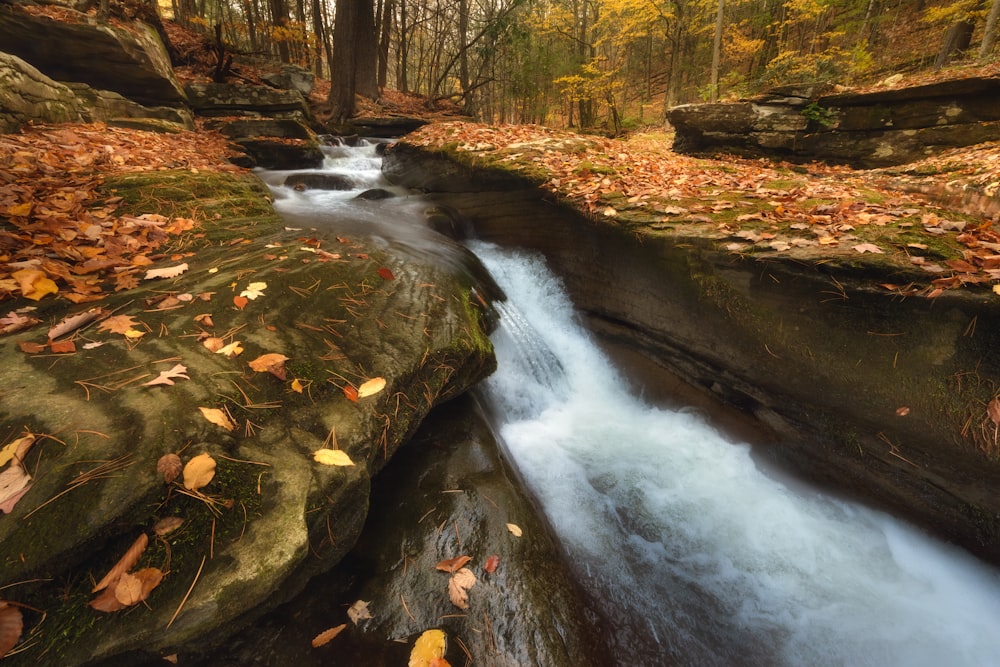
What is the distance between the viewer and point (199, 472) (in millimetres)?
1519

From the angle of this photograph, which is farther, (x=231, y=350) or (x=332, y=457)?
(x=231, y=350)

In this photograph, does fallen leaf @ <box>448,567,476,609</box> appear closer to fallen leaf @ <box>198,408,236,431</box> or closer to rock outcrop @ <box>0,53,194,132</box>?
fallen leaf @ <box>198,408,236,431</box>

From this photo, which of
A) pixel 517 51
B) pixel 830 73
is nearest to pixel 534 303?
pixel 830 73

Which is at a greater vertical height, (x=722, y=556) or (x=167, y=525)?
(x=167, y=525)

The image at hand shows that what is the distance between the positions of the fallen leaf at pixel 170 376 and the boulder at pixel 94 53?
28.8 feet

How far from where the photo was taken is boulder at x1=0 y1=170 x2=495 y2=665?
127cm

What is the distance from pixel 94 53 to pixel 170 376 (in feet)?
29.7

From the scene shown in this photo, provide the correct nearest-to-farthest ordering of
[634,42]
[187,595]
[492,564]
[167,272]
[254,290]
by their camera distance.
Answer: [187,595] < [492,564] < [254,290] < [167,272] < [634,42]

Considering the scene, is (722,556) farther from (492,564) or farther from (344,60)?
(344,60)

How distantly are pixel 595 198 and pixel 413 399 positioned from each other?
3436 mm

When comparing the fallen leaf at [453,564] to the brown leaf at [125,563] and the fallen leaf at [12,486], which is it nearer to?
the brown leaf at [125,563]

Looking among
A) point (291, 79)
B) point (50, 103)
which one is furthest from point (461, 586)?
point (291, 79)

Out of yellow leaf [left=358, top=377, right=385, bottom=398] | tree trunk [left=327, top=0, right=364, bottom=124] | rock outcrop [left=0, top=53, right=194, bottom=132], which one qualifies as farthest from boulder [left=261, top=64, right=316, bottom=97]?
yellow leaf [left=358, top=377, right=385, bottom=398]

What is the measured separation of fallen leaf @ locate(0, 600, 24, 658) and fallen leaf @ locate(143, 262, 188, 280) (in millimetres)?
2032
